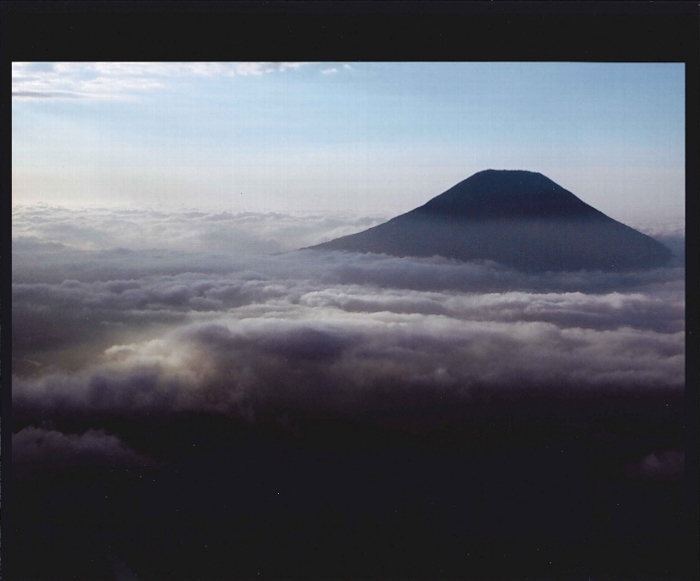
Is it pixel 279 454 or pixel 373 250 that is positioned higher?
pixel 373 250

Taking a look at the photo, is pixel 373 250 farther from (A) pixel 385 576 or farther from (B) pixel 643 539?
(B) pixel 643 539

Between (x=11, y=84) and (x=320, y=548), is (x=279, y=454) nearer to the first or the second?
(x=320, y=548)

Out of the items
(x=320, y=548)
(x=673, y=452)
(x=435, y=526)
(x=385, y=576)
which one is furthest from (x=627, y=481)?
(x=320, y=548)

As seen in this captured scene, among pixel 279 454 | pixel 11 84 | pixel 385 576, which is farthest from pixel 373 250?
pixel 11 84
